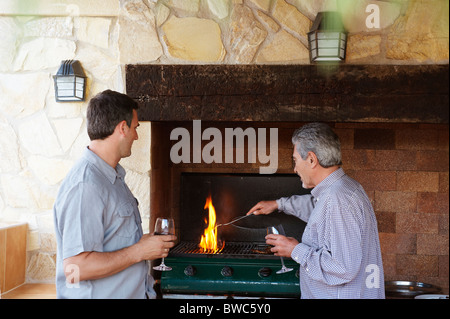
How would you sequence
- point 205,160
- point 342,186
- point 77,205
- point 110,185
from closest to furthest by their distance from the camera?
point 77,205
point 110,185
point 342,186
point 205,160

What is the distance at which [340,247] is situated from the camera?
2.02 metres

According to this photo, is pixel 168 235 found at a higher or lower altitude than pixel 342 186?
lower

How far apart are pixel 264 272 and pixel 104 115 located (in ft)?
4.68

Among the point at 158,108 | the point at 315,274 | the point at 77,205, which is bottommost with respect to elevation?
the point at 315,274

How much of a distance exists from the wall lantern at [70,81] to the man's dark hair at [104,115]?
1008 millimetres

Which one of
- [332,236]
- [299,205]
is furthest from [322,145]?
[299,205]

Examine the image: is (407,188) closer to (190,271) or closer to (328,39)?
(328,39)

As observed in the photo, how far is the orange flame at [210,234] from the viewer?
3222 millimetres

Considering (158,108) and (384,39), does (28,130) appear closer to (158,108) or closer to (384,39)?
(158,108)

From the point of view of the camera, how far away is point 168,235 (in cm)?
202

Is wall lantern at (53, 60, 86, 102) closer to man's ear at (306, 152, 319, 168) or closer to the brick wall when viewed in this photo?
man's ear at (306, 152, 319, 168)

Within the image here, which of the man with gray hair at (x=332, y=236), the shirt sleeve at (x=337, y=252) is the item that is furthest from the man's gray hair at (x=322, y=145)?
the shirt sleeve at (x=337, y=252)

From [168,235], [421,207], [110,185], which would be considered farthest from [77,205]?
[421,207]

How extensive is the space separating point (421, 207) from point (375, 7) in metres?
1.51
